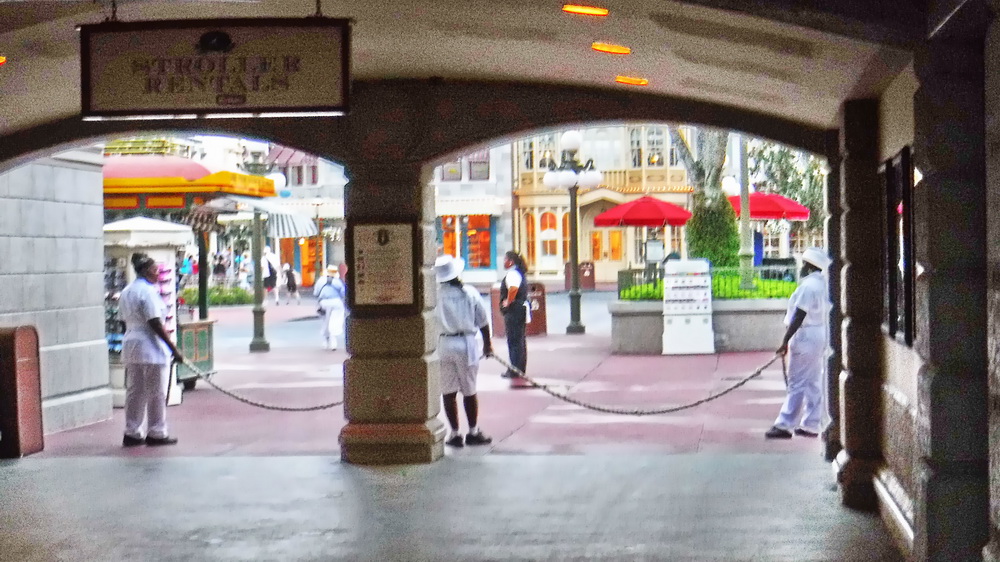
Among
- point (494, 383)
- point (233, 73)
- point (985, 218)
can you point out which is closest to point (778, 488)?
point (985, 218)

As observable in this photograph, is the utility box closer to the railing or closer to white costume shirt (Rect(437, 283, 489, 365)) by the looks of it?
white costume shirt (Rect(437, 283, 489, 365))

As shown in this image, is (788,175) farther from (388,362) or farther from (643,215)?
(388,362)

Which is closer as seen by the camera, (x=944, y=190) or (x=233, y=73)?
(x=944, y=190)

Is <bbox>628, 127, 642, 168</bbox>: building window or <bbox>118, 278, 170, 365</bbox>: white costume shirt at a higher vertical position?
<bbox>628, 127, 642, 168</bbox>: building window

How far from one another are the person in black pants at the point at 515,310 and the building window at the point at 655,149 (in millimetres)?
32907

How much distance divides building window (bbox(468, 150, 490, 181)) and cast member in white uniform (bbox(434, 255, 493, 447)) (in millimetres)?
38376

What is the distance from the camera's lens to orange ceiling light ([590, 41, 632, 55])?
314 inches

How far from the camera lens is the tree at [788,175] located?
40344 mm

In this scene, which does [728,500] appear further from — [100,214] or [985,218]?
[100,214]

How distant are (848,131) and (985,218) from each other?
3.22 m

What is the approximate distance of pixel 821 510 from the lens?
8.55m

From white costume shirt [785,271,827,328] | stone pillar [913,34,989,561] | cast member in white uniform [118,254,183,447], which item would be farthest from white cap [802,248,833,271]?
stone pillar [913,34,989,561]

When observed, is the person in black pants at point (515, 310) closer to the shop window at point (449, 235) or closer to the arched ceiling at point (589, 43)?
the arched ceiling at point (589, 43)

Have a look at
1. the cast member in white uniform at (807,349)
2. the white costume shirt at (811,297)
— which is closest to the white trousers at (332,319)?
the cast member in white uniform at (807,349)
